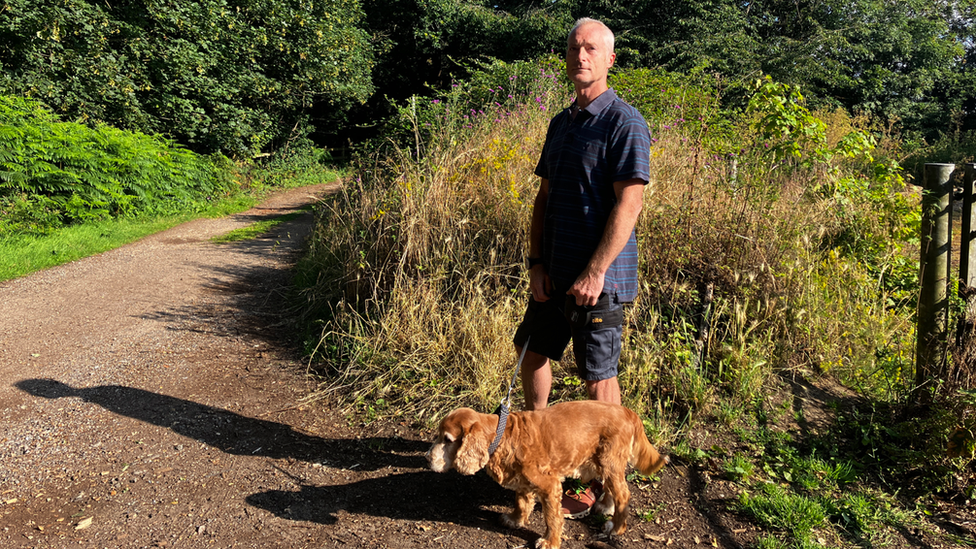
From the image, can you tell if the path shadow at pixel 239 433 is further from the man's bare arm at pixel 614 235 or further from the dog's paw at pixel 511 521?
the man's bare arm at pixel 614 235

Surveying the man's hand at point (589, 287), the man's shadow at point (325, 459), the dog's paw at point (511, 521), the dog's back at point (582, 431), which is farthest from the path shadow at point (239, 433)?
the man's hand at point (589, 287)

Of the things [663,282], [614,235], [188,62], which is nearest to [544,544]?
[614,235]

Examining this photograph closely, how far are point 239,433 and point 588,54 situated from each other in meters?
2.97

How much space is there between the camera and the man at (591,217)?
266 centimetres

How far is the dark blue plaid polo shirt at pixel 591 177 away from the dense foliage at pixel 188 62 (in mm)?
11651

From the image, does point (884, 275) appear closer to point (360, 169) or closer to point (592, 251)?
point (592, 251)

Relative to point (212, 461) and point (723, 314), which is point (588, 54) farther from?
point (212, 461)

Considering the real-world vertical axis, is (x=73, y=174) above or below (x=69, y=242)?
above

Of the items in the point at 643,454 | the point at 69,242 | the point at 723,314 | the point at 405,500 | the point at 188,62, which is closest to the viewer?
the point at 643,454

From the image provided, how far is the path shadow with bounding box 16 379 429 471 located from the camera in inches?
142

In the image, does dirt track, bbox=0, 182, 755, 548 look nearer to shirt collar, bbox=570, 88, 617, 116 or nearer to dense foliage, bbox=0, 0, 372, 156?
shirt collar, bbox=570, 88, 617, 116

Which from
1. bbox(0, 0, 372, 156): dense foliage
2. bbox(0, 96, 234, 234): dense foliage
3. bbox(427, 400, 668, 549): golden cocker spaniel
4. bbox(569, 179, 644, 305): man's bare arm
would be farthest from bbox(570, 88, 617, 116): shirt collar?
bbox(0, 0, 372, 156): dense foliage

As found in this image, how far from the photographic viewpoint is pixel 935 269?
356 cm

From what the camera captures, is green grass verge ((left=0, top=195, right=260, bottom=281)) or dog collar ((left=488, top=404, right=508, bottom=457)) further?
green grass verge ((left=0, top=195, right=260, bottom=281))
